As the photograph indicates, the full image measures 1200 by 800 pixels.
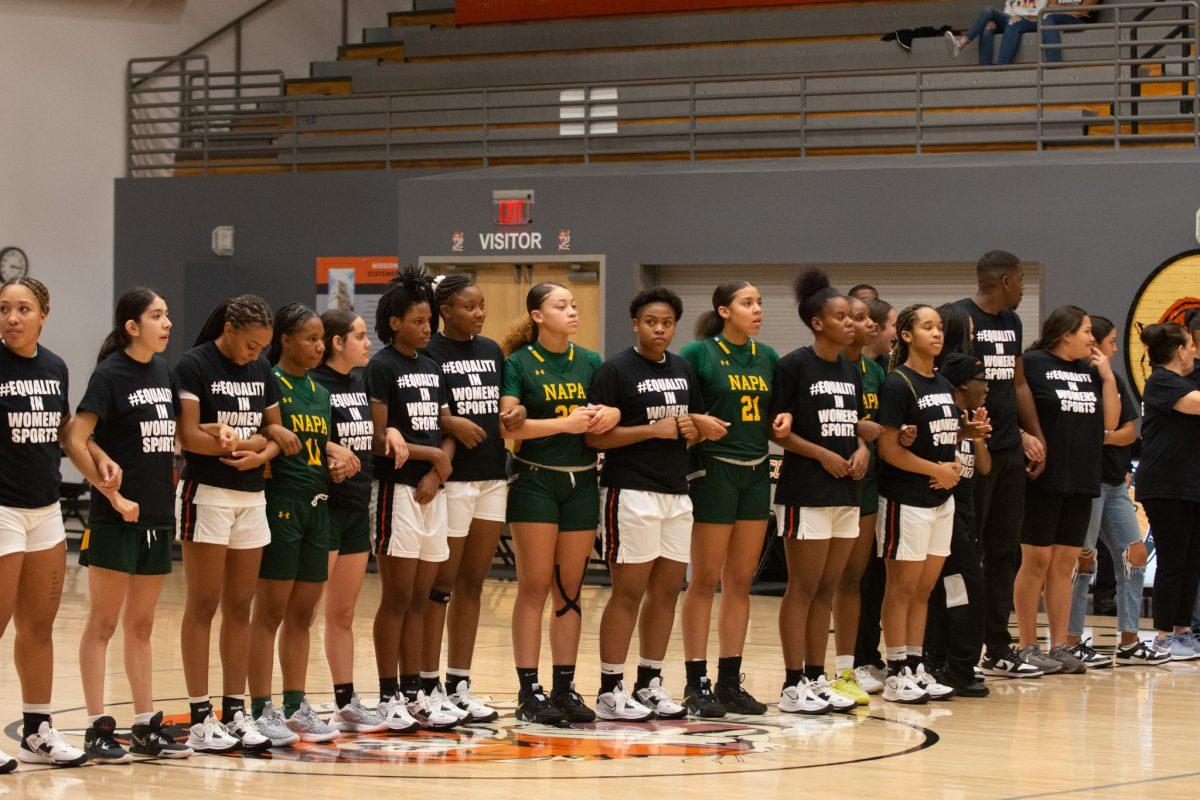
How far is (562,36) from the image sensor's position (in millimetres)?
16141

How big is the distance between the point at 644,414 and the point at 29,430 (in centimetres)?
231

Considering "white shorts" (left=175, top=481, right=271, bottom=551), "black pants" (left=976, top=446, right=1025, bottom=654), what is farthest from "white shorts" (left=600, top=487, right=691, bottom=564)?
"black pants" (left=976, top=446, right=1025, bottom=654)

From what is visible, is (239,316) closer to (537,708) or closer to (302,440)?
(302,440)

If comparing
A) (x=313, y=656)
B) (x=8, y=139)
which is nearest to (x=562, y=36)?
(x=8, y=139)

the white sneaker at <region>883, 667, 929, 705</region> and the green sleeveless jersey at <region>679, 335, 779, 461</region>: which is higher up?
the green sleeveless jersey at <region>679, 335, 779, 461</region>

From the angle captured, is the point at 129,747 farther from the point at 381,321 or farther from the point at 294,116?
the point at 294,116

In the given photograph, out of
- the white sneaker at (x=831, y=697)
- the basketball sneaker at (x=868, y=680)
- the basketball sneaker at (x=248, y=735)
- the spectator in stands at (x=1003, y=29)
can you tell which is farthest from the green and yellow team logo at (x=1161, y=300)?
the basketball sneaker at (x=248, y=735)

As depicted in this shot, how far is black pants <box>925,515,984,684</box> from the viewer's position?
289 inches

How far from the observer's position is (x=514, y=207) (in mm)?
13148

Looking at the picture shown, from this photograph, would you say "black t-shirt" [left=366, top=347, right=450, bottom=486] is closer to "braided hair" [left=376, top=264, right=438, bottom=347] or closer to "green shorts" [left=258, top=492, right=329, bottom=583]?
"braided hair" [left=376, top=264, right=438, bottom=347]

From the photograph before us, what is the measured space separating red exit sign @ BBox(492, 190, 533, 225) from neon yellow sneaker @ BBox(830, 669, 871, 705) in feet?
22.3

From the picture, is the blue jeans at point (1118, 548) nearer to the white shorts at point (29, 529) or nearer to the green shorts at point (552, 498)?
the green shorts at point (552, 498)

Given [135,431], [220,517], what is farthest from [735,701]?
[135,431]

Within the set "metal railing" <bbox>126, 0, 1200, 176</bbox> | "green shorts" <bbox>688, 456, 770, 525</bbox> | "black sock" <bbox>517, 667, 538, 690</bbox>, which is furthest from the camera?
"metal railing" <bbox>126, 0, 1200, 176</bbox>
